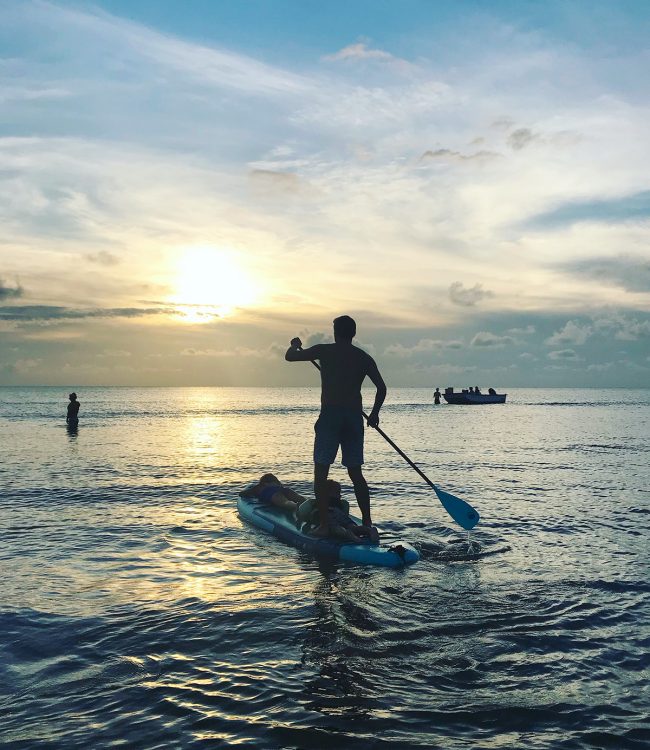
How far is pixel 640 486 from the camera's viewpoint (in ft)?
58.3

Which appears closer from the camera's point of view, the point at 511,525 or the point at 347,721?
the point at 347,721

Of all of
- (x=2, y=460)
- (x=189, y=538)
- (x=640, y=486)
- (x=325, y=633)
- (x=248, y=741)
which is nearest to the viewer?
(x=248, y=741)

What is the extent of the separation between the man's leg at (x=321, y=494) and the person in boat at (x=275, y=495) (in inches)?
50.3

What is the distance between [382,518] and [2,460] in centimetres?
1701

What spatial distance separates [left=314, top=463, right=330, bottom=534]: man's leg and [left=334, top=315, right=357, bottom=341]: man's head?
204 centimetres

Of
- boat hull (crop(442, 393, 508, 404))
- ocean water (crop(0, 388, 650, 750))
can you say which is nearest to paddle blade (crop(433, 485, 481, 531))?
ocean water (crop(0, 388, 650, 750))

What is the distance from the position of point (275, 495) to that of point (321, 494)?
2.88 m

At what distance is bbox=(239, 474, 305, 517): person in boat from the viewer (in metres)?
12.0

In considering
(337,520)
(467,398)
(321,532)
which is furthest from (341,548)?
(467,398)

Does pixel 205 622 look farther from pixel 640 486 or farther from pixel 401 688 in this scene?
pixel 640 486

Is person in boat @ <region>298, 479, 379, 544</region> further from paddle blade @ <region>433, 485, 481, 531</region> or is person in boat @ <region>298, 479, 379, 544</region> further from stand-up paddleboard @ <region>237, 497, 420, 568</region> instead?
paddle blade @ <region>433, 485, 481, 531</region>

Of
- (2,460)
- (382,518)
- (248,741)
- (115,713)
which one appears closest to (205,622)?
(115,713)

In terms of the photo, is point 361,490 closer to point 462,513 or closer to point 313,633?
point 462,513

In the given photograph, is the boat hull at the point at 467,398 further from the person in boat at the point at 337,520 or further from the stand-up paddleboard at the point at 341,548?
the person in boat at the point at 337,520
